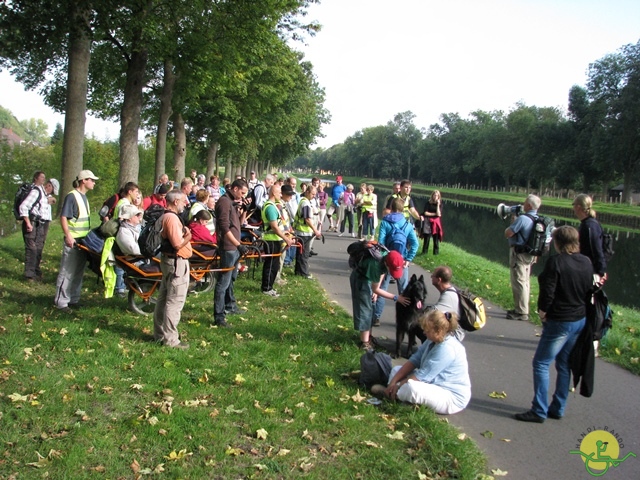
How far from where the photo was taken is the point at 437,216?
14742 mm

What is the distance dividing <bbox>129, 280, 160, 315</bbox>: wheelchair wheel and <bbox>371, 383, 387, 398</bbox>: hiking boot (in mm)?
3591

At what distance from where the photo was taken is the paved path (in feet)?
14.6

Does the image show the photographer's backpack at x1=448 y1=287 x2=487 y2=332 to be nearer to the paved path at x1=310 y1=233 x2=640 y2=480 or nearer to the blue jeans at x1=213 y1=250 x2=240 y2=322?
the paved path at x1=310 y1=233 x2=640 y2=480

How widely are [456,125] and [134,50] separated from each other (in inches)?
4264

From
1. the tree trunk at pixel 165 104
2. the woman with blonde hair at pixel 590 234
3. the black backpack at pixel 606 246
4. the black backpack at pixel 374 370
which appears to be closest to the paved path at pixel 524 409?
the black backpack at pixel 374 370

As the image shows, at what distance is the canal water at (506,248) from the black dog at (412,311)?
456 inches

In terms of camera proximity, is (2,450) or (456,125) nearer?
(2,450)

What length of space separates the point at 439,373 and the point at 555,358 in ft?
3.67

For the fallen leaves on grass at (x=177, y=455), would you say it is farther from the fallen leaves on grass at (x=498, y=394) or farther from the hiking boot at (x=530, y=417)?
the fallen leaves on grass at (x=498, y=394)

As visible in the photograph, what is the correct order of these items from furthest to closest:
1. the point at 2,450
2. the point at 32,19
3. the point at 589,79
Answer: the point at 589,79, the point at 32,19, the point at 2,450

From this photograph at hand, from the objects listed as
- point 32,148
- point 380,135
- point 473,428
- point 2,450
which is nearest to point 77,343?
point 2,450

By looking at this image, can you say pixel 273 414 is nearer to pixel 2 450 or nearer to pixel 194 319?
pixel 2 450

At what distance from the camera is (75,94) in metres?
13.1
